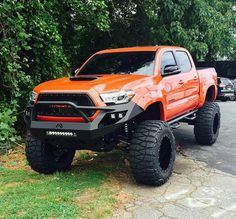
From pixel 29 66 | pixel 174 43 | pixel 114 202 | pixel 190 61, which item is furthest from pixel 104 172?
pixel 174 43

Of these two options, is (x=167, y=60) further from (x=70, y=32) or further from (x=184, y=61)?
(x=70, y=32)

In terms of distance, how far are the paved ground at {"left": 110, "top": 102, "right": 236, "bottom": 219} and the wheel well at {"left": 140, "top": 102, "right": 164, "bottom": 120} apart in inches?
37.0

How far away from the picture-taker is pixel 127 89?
17.5ft

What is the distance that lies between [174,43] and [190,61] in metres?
5.97

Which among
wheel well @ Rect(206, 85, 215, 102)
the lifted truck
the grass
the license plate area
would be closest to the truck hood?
the lifted truck

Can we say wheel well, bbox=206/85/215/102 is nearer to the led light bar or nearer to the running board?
the running board

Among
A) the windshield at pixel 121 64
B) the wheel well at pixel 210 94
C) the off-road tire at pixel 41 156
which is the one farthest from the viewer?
the wheel well at pixel 210 94

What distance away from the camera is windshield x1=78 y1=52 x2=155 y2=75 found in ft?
21.0

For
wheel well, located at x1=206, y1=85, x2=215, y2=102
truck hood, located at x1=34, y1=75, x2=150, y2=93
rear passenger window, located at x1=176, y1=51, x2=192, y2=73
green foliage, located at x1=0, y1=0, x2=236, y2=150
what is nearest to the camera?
truck hood, located at x1=34, y1=75, x2=150, y2=93

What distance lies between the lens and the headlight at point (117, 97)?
519 centimetres

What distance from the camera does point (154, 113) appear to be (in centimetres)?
620

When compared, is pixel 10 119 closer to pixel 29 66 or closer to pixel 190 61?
pixel 29 66

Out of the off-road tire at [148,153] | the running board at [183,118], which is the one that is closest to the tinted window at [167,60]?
the running board at [183,118]

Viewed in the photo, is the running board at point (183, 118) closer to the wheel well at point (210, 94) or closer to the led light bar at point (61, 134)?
the wheel well at point (210, 94)
